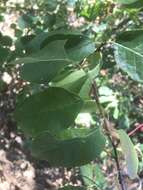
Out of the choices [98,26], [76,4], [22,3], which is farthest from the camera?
[22,3]

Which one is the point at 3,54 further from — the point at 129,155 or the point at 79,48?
the point at 129,155

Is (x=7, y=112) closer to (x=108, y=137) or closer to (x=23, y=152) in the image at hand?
(x=23, y=152)

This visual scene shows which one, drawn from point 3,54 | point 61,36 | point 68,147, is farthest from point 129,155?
point 3,54

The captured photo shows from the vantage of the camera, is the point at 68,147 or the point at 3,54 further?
the point at 3,54

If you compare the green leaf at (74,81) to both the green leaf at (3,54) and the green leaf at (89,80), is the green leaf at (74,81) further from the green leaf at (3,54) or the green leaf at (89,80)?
the green leaf at (3,54)

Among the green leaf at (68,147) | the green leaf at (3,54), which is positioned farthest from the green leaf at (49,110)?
the green leaf at (3,54)

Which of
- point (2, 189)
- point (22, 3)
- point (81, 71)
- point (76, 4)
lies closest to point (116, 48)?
point (81, 71)

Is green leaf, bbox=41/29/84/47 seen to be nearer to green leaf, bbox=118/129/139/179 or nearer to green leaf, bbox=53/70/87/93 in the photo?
green leaf, bbox=53/70/87/93
